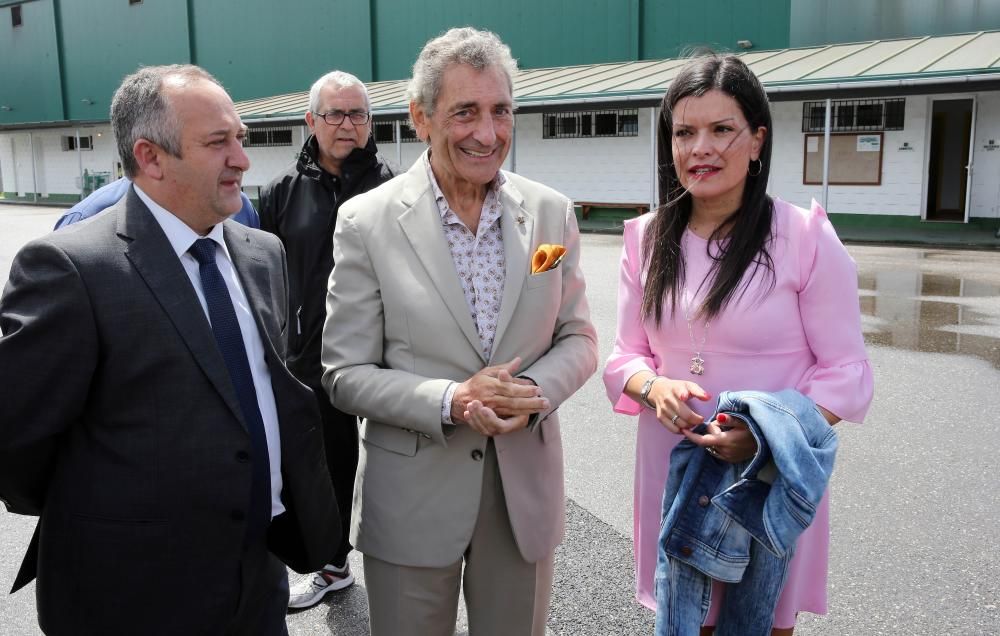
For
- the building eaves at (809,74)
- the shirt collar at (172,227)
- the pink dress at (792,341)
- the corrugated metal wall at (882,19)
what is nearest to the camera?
the shirt collar at (172,227)

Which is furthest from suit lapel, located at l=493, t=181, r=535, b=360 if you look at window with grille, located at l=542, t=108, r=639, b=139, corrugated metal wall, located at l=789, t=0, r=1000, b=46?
corrugated metal wall, located at l=789, t=0, r=1000, b=46

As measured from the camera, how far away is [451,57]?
228cm

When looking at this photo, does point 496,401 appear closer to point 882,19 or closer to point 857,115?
point 857,115

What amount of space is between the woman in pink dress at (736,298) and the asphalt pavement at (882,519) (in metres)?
1.23

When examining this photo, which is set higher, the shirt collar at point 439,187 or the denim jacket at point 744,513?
the shirt collar at point 439,187

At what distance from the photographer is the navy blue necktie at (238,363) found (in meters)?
2.10

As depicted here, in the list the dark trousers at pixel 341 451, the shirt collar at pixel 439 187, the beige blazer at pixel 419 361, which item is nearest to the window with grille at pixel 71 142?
the dark trousers at pixel 341 451

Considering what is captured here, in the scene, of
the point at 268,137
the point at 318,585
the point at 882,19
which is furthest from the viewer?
the point at 268,137

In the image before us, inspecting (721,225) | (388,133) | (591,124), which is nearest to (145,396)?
(721,225)

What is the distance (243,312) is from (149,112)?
21.8 inches

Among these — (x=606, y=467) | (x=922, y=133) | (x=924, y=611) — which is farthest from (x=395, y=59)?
(x=924, y=611)

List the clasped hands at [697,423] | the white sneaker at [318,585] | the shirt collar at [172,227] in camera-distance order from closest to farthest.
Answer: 1. the shirt collar at [172,227]
2. the clasped hands at [697,423]
3. the white sneaker at [318,585]

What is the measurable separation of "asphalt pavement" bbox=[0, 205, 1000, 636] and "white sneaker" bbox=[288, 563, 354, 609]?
0.13 feet

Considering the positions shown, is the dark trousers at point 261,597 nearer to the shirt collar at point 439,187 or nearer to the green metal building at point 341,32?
the shirt collar at point 439,187
